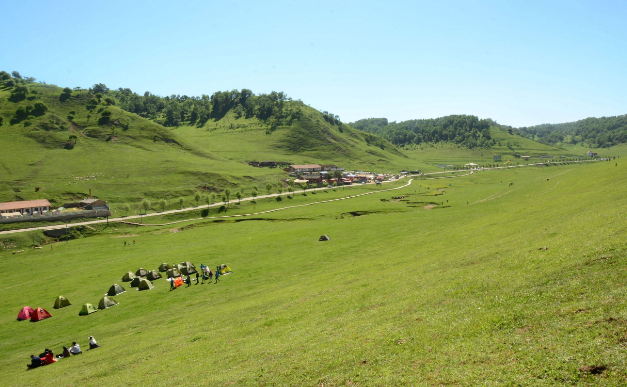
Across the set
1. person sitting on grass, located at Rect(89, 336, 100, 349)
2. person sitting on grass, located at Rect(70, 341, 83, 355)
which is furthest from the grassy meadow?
person sitting on grass, located at Rect(70, 341, 83, 355)

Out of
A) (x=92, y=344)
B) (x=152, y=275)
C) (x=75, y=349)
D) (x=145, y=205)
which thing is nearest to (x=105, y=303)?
(x=152, y=275)

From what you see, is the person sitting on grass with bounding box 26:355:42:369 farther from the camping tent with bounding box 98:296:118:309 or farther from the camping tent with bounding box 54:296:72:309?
the camping tent with bounding box 54:296:72:309

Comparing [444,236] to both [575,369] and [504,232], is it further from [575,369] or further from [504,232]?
[575,369]

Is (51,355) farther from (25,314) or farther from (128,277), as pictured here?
(128,277)

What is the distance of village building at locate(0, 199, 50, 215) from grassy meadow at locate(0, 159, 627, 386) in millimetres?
57312

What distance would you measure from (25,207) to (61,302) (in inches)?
3350

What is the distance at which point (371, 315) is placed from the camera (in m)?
24.9

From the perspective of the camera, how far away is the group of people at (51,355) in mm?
29844

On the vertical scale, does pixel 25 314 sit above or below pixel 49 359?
above

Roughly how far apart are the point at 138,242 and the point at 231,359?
7465 cm

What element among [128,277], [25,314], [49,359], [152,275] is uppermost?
[128,277]

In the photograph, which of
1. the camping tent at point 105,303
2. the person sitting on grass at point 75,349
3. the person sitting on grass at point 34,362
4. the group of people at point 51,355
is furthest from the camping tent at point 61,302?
the person sitting on grass at point 34,362

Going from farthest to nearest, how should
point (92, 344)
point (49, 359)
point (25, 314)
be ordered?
point (25, 314), point (92, 344), point (49, 359)

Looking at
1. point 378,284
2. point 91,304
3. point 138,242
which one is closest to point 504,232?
point 378,284
